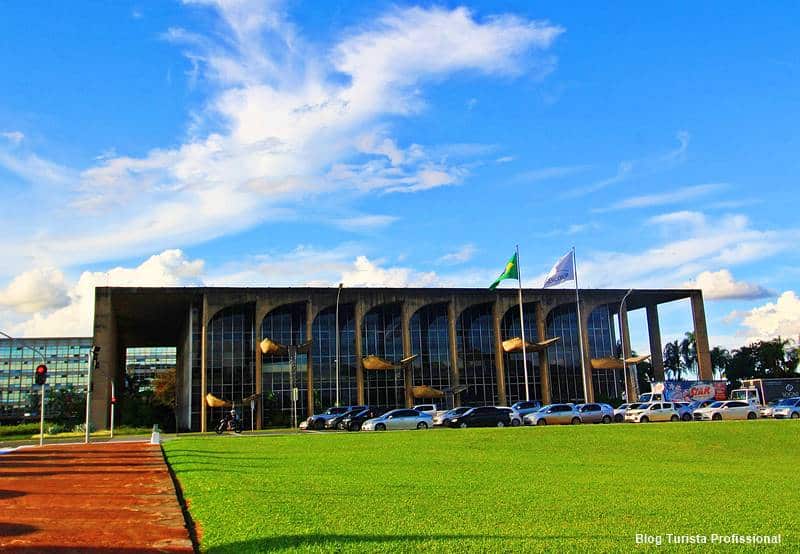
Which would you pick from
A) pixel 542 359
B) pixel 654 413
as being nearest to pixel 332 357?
pixel 542 359

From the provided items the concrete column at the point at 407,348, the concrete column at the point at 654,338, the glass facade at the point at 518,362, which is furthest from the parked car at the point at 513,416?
the concrete column at the point at 654,338

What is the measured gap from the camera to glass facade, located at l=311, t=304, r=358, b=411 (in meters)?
64.8

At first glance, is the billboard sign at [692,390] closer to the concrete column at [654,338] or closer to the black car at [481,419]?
the concrete column at [654,338]

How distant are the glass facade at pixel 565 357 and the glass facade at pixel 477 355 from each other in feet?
20.5

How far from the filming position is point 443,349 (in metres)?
68.6

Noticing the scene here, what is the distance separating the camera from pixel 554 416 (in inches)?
1720

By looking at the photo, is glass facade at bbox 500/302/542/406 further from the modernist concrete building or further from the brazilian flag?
the brazilian flag

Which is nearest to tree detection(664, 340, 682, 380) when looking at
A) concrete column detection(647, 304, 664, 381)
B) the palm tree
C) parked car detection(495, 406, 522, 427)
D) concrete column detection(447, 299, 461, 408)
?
the palm tree

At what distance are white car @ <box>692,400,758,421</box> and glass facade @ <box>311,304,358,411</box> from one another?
30873 millimetres

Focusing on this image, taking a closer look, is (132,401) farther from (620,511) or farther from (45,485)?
(620,511)

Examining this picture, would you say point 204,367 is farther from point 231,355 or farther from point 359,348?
point 359,348

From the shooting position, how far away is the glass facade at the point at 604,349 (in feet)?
234

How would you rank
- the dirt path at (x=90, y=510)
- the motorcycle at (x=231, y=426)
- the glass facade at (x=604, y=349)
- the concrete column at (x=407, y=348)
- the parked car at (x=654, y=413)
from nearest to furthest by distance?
the dirt path at (x=90, y=510), the parked car at (x=654, y=413), the motorcycle at (x=231, y=426), the concrete column at (x=407, y=348), the glass facade at (x=604, y=349)

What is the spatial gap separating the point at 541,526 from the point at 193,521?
5.00 meters
